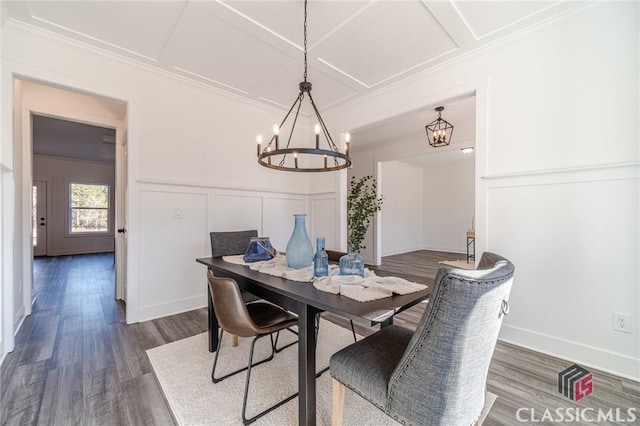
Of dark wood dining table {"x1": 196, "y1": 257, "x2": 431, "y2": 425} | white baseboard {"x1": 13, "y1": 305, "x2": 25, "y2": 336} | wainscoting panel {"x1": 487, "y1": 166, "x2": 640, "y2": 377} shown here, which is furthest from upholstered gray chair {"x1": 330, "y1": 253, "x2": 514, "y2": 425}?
white baseboard {"x1": 13, "y1": 305, "x2": 25, "y2": 336}

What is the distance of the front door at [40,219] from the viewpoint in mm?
6816

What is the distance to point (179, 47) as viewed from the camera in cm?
246

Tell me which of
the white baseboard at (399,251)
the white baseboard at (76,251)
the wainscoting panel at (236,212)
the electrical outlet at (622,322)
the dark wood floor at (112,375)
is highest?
the wainscoting panel at (236,212)

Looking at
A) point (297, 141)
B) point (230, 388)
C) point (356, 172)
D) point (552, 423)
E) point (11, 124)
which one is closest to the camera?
point (552, 423)

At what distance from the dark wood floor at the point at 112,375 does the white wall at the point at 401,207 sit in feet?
13.3

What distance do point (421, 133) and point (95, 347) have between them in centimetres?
528

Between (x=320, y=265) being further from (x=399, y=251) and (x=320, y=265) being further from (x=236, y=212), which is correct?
(x=399, y=251)

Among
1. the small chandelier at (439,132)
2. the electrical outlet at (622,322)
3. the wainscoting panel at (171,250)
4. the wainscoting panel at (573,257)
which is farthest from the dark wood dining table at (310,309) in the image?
the small chandelier at (439,132)

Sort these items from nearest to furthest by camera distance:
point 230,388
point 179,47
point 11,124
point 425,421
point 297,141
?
point 425,421, point 230,388, point 11,124, point 179,47, point 297,141

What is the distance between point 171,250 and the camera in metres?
2.96

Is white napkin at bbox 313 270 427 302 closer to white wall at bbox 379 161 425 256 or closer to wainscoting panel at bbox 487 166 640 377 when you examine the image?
wainscoting panel at bbox 487 166 640 377

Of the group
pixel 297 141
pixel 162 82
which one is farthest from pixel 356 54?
pixel 162 82

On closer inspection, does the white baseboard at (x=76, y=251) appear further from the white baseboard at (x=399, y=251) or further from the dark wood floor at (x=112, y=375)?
the white baseboard at (x=399, y=251)

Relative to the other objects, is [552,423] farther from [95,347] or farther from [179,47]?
[179,47]
